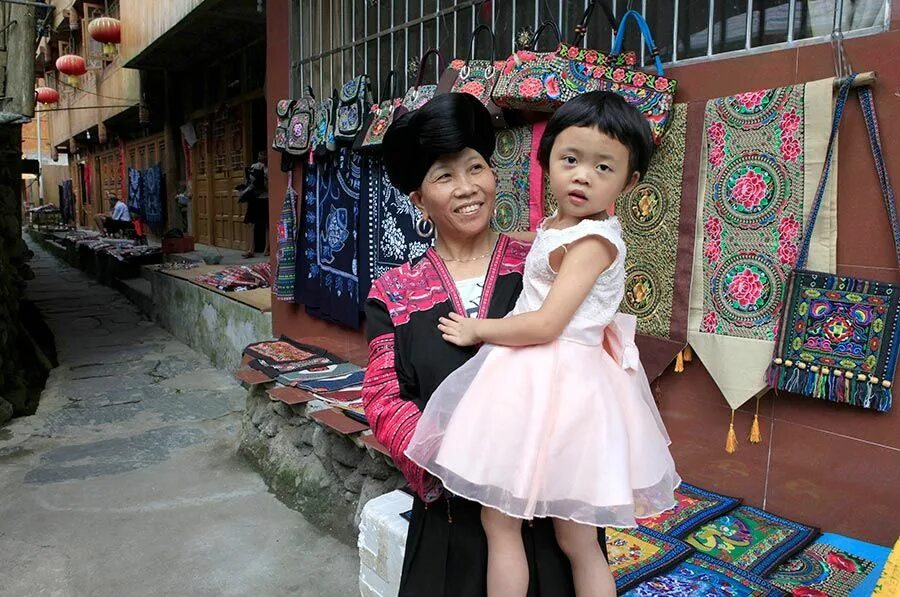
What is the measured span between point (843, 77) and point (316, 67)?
370 centimetres

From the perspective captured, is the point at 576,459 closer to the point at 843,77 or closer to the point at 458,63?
the point at 843,77

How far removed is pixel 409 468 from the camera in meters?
1.40

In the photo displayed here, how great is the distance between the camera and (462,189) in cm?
138

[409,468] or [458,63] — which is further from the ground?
[458,63]

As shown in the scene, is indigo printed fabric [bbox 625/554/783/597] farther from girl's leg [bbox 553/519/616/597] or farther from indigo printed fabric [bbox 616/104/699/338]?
indigo printed fabric [bbox 616/104/699/338]

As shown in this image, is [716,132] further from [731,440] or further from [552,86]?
[731,440]

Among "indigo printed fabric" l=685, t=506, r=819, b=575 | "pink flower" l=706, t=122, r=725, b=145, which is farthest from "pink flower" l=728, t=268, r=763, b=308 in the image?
"indigo printed fabric" l=685, t=506, r=819, b=575

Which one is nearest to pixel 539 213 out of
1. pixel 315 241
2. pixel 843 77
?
pixel 843 77

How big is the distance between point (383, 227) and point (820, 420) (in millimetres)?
2653

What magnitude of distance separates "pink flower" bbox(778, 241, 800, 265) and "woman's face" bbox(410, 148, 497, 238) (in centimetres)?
141

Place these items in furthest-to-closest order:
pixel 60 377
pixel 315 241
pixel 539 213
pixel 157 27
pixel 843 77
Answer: pixel 157 27 < pixel 60 377 < pixel 315 241 < pixel 539 213 < pixel 843 77

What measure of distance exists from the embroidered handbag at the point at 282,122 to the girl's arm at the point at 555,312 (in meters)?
4.00

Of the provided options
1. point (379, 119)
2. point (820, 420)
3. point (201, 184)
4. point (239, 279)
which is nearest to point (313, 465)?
point (379, 119)

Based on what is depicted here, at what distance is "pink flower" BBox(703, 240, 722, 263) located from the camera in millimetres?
2527
